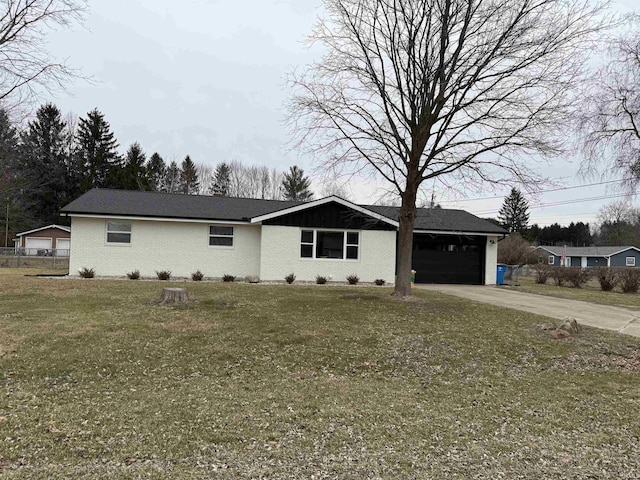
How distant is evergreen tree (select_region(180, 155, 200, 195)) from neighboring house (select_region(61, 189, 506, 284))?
3447cm

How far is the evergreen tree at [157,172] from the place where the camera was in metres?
49.3

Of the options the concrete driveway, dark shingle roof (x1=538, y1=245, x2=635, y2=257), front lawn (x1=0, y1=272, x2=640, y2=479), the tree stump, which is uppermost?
dark shingle roof (x1=538, y1=245, x2=635, y2=257)

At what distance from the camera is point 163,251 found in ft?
56.6

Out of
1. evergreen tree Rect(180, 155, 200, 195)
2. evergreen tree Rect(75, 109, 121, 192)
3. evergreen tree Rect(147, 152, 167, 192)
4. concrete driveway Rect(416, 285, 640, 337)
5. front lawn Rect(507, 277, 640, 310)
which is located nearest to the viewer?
concrete driveway Rect(416, 285, 640, 337)

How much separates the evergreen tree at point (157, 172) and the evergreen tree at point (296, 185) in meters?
15.1

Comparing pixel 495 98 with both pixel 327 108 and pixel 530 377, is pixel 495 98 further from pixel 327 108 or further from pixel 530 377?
pixel 530 377

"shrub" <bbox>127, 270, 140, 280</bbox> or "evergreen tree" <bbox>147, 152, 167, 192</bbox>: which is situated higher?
"evergreen tree" <bbox>147, 152, 167, 192</bbox>

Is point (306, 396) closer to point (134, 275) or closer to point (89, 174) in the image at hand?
point (134, 275)

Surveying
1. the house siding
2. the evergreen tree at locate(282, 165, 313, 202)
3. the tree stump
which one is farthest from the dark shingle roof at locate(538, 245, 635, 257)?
the tree stump

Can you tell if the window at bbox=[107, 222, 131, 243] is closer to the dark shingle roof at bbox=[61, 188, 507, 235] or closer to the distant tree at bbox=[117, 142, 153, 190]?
the dark shingle roof at bbox=[61, 188, 507, 235]

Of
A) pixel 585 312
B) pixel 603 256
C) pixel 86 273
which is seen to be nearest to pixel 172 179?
pixel 86 273

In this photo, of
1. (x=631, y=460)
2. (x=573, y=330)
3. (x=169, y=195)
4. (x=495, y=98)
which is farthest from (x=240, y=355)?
(x=169, y=195)

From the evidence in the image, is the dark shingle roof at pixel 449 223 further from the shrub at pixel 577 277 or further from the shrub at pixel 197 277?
the shrub at pixel 197 277

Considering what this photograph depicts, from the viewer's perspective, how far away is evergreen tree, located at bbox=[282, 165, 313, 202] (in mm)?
48969
